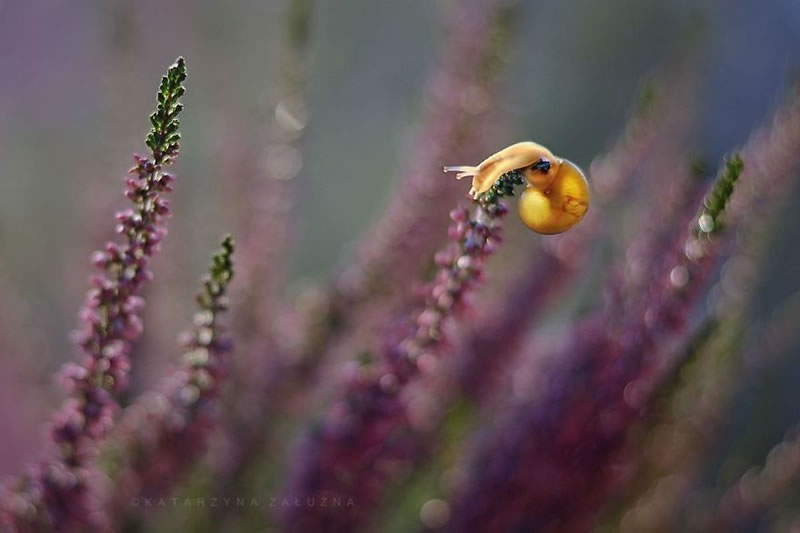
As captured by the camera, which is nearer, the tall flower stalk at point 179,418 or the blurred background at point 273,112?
the tall flower stalk at point 179,418

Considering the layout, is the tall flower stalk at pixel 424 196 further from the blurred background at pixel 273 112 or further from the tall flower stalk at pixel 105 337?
the tall flower stalk at pixel 105 337

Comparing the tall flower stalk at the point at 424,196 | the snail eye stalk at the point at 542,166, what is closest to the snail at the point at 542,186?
the snail eye stalk at the point at 542,166

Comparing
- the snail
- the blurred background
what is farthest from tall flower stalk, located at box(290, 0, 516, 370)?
the snail

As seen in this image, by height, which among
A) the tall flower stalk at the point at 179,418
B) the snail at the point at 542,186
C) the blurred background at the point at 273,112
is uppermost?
the blurred background at the point at 273,112

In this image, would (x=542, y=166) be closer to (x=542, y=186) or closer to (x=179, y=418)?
(x=542, y=186)

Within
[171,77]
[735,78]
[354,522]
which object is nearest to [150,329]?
[354,522]

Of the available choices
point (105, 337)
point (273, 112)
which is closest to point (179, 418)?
point (105, 337)
